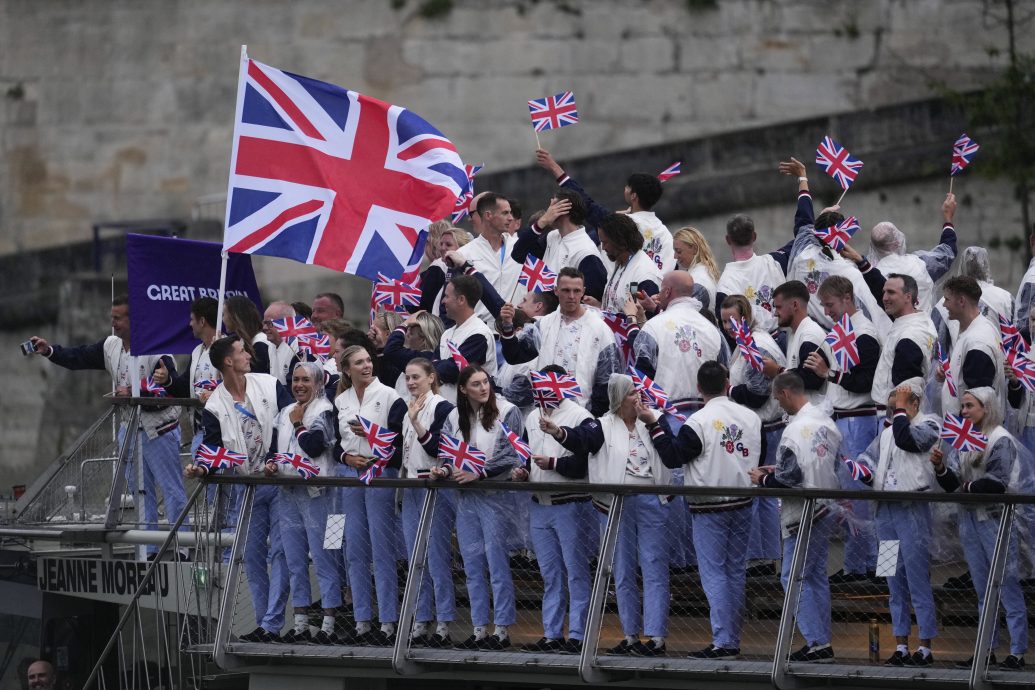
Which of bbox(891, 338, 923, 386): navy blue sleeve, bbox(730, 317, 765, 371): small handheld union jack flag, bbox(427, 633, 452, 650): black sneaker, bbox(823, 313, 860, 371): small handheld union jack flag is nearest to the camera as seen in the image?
bbox(891, 338, 923, 386): navy blue sleeve

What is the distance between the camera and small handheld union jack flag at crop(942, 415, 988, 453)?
10477 mm

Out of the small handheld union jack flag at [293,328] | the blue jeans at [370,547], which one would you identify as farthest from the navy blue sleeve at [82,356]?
the blue jeans at [370,547]

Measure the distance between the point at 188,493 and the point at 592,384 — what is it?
178 inches

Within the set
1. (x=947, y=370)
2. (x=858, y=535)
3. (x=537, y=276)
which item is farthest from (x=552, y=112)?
(x=858, y=535)

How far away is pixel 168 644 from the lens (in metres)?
14.3

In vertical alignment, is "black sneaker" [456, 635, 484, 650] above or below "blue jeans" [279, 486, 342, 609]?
below

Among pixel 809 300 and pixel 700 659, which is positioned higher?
pixel 809 300

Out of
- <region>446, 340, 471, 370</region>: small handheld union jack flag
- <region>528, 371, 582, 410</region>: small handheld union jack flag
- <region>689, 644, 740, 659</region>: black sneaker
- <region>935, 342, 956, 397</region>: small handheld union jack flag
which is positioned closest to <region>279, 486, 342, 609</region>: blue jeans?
<region>446, 340, 471, 370</region>: small handheld union jack flag

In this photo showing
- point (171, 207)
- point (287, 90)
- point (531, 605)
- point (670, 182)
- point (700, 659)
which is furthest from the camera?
point (171, 207)

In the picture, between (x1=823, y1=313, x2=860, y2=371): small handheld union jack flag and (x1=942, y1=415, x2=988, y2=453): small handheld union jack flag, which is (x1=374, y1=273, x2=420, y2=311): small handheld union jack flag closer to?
(x1=823, y1=313, x2=860, y2=371): small handheld union jack flag

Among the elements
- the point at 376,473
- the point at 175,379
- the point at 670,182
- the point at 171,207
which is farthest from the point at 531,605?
the point at 171,207

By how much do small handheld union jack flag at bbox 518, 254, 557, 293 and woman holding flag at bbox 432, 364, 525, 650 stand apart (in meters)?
1.50

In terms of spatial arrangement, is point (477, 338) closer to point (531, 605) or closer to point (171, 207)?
point (531, 605)

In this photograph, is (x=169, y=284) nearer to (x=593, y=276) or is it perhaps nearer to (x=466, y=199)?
(x=466, y=199)
